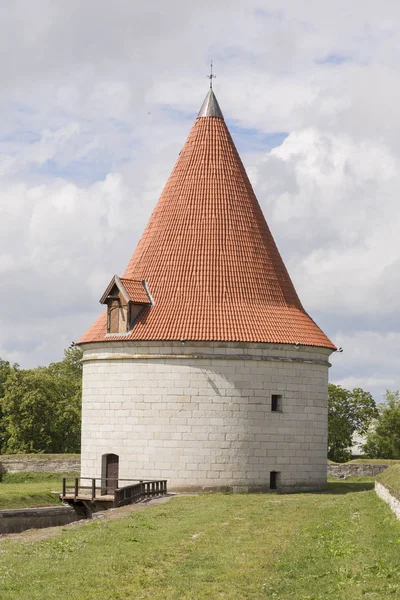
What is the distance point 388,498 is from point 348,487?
1263 centimetres

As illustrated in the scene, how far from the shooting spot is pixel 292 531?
62.2 ft

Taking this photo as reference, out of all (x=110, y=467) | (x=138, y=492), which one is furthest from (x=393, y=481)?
(x=110, y=467)

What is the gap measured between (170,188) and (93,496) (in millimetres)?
11664

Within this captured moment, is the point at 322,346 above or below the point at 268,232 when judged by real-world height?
below

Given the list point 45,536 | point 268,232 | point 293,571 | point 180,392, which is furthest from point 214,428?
point 293,571

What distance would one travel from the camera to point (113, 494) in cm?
2925

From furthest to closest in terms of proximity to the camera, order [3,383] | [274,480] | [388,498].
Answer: [3,383] → [274,480] → [388,498]

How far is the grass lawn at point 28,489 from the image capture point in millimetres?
32312

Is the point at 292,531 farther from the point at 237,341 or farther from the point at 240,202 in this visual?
the point at 240,202

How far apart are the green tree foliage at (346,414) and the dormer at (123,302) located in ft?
98.1

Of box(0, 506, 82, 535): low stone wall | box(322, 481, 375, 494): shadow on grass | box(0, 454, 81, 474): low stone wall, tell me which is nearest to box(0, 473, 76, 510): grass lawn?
box(0, 454, 81, 474): low stone wall

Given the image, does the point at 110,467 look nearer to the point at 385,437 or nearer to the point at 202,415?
the point at 202,415

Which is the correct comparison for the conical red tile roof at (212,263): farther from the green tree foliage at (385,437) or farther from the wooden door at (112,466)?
the green tree foliage at (385,437)

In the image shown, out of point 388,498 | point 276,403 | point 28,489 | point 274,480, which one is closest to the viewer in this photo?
point 388,498
